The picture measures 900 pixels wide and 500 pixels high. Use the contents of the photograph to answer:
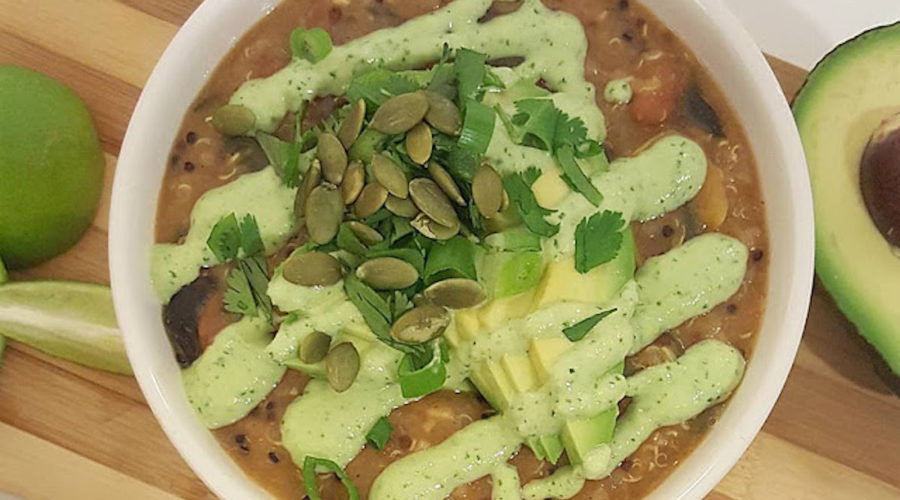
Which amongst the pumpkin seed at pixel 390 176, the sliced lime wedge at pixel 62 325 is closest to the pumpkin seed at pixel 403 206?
the pumpkin seed at pixel 390 176

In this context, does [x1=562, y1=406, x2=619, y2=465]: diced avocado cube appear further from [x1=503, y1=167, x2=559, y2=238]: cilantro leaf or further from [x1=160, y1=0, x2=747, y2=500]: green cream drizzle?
[x1=503, y1=167, x2=559, y2=238]: cilantro leaf

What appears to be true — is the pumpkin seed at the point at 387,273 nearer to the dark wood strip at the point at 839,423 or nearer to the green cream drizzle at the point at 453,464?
the green cream drizzle at the point at 453,464

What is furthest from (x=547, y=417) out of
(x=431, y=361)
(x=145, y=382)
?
(x=145, y=382)

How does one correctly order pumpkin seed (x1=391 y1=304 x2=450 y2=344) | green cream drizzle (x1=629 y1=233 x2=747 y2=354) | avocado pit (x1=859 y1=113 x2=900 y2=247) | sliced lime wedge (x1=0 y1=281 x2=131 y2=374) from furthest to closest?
1. sliced lime wedge (x1=0 y1=281 x2=131 y2=374)
2. avocado pit (x1=859 y1=113 x2=900 y2=247)
3. green cream drizzle (x1=629 y1=233 x2=747 y2=354)
4. pumpkin seed (x1=391 y1=304 x2=450 y2=344)

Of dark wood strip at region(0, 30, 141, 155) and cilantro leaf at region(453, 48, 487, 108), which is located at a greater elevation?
cilantro leaf at region(453, 48, 487, 108)

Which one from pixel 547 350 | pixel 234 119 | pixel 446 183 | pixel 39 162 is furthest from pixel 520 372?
pixel 39 162

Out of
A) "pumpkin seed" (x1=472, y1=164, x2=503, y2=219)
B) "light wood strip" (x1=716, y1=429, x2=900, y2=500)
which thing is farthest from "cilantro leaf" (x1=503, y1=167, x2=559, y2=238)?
"light wood strip" (x1=716, y1=429, x2=900, y2=500)
